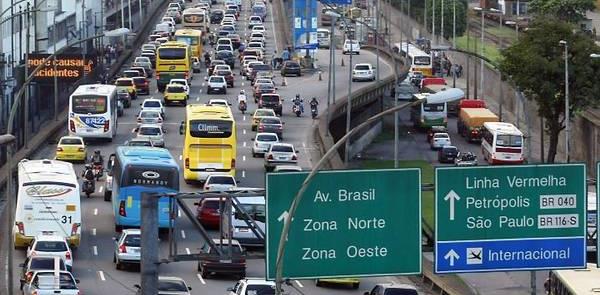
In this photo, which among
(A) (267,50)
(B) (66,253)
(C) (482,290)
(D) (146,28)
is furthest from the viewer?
(D) (146,28)

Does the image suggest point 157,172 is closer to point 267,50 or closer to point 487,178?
point 487,178

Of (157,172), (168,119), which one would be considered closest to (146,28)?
(168,119)

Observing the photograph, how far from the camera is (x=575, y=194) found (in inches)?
1732

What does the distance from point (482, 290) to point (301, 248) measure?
2518 centimetres

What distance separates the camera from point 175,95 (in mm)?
114625

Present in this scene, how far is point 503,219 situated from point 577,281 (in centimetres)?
1041

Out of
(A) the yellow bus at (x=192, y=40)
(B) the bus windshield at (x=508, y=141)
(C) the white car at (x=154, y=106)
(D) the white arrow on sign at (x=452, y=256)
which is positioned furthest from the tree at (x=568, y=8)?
(D) the white arrow on sign at (x=452, y=256)

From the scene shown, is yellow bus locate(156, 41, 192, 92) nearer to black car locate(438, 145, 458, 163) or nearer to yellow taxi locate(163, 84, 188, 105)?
yellow taxi locate(163, 84, 188, 105)

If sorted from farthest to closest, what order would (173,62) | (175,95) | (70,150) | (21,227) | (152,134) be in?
1. (173,62)
2. (175,95)
3. (152,134)
4. (70,150)
5. (21,227)

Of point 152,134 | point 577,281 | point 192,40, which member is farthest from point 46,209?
point 192,40

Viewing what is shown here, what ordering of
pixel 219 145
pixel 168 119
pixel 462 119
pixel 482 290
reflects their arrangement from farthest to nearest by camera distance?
pixel 462 119 < pixel 168 119 < pixel 219 145 < pixel 482 290

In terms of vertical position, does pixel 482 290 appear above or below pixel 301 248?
below

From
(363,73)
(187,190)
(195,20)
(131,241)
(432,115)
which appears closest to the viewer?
(131,241)

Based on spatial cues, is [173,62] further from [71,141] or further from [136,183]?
[136,183]
